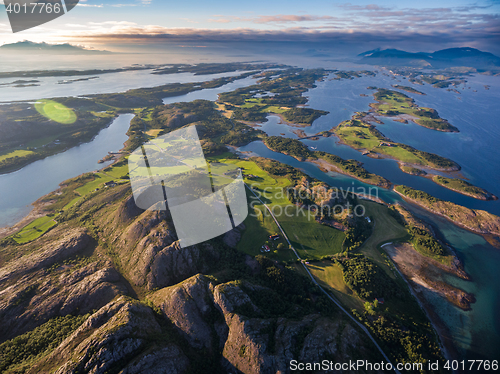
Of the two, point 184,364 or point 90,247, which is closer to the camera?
point 184,364

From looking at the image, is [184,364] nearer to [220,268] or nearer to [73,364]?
[73,364]

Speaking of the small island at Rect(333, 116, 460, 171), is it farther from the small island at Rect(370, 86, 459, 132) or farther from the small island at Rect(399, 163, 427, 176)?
the small island at Rect(370, 86, 459, 132)

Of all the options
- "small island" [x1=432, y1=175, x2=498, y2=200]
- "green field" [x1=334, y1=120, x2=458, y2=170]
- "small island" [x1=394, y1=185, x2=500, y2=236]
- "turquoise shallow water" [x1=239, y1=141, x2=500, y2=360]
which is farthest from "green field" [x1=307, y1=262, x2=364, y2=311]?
"green field" [x1=334, y1=120, x2=458, y2=170]

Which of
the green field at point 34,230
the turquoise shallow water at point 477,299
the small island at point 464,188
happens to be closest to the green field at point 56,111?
the green field at point 34,230

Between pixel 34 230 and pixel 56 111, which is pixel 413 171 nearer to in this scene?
pixel 34 230

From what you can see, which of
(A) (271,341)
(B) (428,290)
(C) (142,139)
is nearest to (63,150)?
(C) (142,139)

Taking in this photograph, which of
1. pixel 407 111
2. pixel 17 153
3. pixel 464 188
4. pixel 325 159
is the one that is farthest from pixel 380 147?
pixel 17 153
